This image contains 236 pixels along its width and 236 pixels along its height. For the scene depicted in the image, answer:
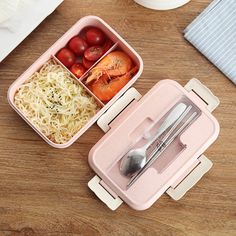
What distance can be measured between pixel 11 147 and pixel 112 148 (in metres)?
0.24

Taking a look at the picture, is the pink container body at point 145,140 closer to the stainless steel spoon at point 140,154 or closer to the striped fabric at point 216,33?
the stainless steel spoon at point 140,154

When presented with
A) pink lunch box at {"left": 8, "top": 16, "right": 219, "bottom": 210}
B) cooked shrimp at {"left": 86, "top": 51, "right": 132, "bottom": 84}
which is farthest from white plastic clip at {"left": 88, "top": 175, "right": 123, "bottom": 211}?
cooked shrimp at {"left": 86, "top": 51, "right": 132, "bottom": 84}

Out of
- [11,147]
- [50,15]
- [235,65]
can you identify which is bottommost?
[11,147]

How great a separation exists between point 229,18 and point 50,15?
1.38 ft

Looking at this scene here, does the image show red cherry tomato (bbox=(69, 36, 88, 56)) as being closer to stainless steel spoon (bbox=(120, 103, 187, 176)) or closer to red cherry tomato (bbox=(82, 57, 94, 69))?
red cherry tomato (bbox=(82, 57, 94, 69))

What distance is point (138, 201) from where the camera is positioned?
3.78ft

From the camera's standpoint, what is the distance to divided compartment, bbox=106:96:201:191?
3.83ft

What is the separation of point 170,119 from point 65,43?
0.30 metres

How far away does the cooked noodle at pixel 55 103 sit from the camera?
1.18m

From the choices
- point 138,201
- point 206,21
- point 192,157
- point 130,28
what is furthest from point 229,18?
point 138,201

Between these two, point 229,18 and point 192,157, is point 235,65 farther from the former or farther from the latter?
point 192,157

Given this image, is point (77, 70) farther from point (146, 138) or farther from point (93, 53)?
point (146, 138)

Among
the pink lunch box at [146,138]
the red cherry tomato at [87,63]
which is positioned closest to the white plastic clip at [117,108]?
the pink lunch box at [146,138]

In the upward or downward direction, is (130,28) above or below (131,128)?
above
